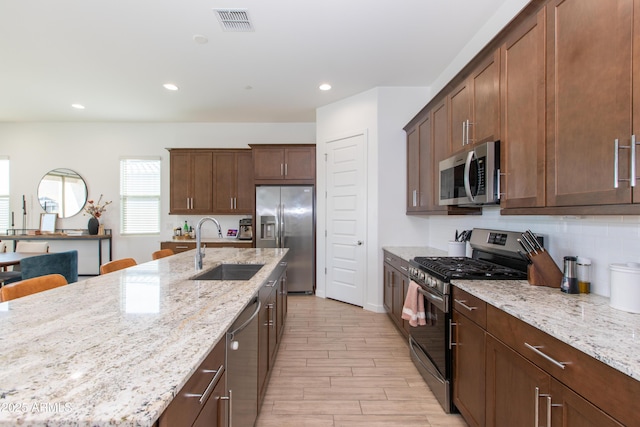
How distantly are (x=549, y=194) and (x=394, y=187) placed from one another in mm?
2420

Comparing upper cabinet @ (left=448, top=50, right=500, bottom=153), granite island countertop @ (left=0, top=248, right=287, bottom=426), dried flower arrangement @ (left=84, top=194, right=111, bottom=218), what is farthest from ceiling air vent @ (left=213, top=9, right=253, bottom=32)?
dried flower arrangement @ (left=84, top=194, right=111, bottom=218)

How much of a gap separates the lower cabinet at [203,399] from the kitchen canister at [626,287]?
65.8 inches

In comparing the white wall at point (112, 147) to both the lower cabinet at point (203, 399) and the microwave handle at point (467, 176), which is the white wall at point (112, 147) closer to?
the microwave handle at point (467, 176)

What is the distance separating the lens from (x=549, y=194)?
1.45 metres

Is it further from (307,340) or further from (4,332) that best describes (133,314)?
(307,340)

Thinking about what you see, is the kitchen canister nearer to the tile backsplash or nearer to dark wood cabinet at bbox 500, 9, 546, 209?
the tile backsplash

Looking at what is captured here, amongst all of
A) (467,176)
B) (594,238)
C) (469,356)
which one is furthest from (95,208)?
(594,238)

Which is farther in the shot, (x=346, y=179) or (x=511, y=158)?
(x=346, y=179)

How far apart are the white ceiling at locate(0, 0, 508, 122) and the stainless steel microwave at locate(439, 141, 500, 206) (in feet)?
4.34

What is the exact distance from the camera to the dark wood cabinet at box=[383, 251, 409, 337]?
112 inches

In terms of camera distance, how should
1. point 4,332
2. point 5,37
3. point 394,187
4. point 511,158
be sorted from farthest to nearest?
1. point 394,187
2. point 5,37
3. point 511,158
4. point 4,332

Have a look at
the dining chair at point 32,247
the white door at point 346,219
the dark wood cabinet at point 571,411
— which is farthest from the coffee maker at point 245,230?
the dark wood cabinet at point 571,411

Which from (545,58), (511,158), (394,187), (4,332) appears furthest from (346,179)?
(4,332)

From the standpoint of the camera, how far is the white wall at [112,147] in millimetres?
5461
